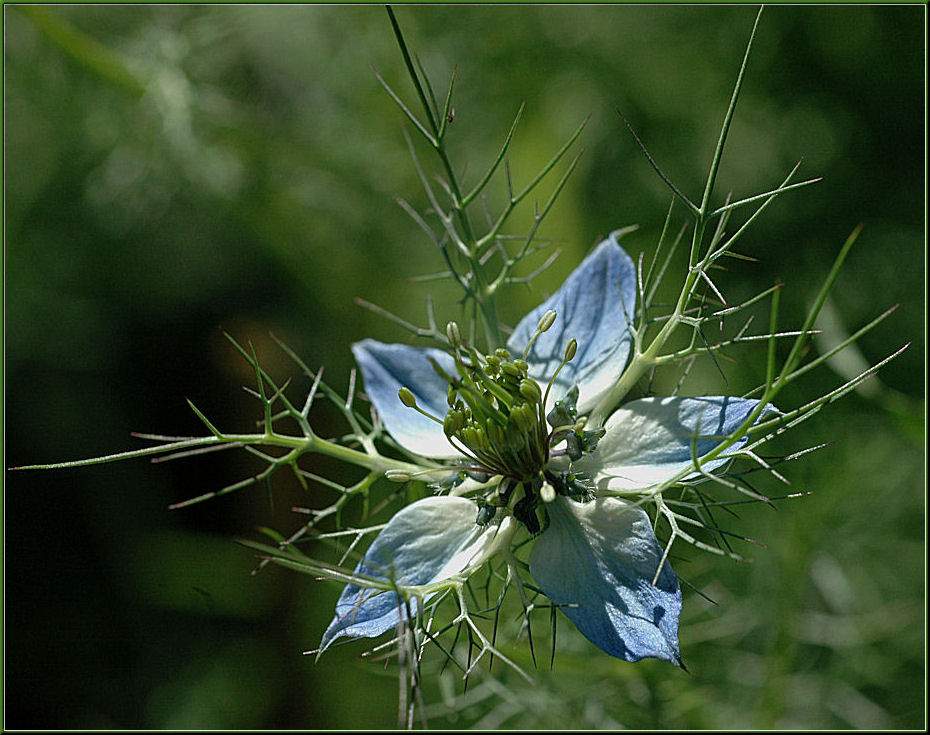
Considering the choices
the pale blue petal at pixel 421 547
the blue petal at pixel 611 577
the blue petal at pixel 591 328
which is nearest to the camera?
the blue petal at pixel 611 577

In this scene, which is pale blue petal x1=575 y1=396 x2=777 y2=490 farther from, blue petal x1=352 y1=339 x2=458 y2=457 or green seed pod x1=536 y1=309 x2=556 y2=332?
blue petal x1=352 y1=339 x2=458 y2=457

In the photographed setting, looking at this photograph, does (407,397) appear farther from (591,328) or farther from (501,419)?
(591,328)

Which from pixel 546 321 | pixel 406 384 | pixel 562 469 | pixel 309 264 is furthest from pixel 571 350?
pixel 309 264

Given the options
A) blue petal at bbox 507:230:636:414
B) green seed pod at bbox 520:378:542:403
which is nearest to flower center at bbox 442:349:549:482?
green seed pod at bbox 520:378:542:403

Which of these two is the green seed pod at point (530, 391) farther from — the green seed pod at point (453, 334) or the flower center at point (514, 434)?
the green seed pod at point (453, 334)

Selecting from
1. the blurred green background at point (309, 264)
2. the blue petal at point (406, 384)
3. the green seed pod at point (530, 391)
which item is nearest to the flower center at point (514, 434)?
the green seed pod at point (530, 391)
